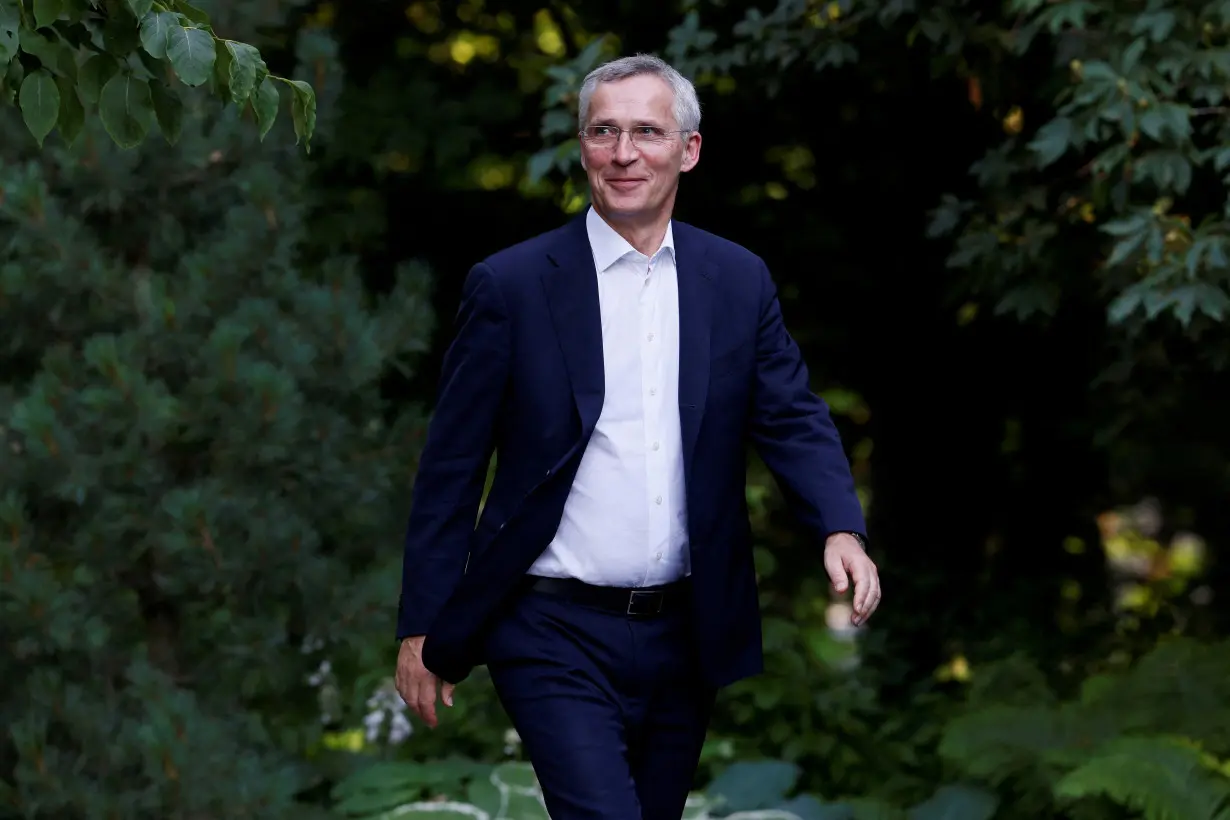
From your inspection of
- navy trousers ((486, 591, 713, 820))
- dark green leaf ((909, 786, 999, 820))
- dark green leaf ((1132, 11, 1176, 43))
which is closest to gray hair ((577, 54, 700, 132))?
navy trousers ((486, 591, 713, 820))

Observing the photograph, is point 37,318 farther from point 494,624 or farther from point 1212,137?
point 1212,137

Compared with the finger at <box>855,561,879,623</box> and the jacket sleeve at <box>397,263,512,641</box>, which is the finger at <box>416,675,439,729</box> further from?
the finger at <box>855,561,879,623</box>

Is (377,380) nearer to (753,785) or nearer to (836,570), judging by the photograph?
(753,785)

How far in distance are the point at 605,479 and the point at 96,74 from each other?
126cm

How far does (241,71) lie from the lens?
3.33 meters

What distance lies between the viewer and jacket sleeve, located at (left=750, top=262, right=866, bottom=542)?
3.78 m

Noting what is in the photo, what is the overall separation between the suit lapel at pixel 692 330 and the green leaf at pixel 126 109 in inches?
43.8

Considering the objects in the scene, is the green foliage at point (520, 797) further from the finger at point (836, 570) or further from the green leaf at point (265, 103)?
the green leaf at point (265, 103)

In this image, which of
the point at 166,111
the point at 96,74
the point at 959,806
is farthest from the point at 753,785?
the point at 96,74

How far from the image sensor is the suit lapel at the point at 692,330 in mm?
3760

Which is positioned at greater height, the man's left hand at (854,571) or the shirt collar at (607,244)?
the shirt collar at (607,244)

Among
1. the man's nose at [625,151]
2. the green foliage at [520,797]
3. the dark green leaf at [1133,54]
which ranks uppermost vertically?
the dark green leaf at [1133,54]

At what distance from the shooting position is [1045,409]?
34.3ft

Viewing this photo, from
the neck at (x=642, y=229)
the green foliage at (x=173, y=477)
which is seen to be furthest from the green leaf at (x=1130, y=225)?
the green foliage at (x=173, y=477)
